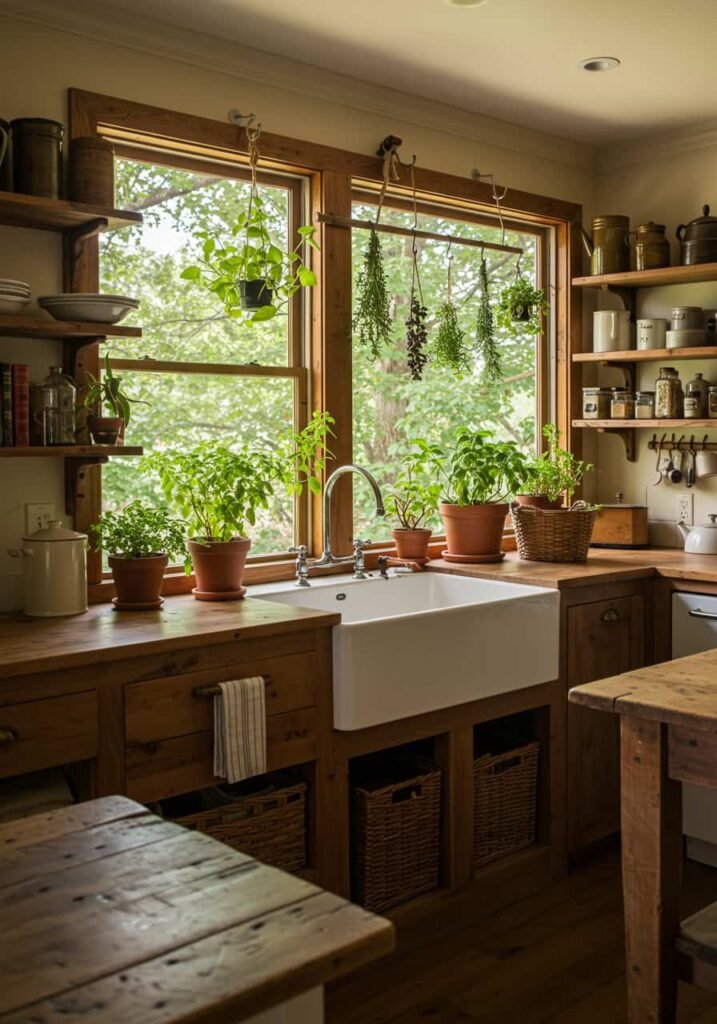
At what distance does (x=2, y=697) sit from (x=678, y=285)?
316 centimetres

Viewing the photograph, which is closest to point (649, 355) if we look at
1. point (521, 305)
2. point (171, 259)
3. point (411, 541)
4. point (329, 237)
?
point (521, 305)

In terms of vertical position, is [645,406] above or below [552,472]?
above

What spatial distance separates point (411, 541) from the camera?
3684mm

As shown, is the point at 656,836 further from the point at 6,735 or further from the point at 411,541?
the point at 411,541

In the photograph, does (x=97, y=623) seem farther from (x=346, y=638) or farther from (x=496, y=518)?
(x=496, y=518)

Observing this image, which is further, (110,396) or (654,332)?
(654,332)

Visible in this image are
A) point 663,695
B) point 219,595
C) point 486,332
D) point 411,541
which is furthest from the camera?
point 486,332

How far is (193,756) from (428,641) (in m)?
0.76

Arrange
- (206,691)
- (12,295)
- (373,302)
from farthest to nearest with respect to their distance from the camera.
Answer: (373,302), (12,295), (206,691)

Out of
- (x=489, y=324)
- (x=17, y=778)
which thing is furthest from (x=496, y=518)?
(x=17, y=778)

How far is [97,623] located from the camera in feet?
8.75

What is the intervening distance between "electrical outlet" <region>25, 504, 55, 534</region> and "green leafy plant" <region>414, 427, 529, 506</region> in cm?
135

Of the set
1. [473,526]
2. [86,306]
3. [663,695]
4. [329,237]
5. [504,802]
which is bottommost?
[504,802]

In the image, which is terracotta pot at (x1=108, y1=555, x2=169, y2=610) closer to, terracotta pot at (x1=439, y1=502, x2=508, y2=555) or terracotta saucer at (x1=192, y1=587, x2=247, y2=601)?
terracotta saucer at (x1=192, y1=587, x2=247, y2=601)
